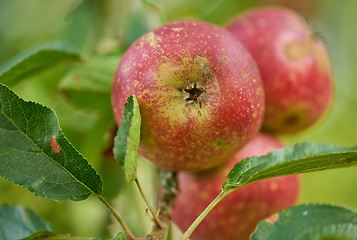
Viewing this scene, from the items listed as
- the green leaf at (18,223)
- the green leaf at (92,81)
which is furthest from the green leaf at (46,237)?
the green leaf at (92,81)

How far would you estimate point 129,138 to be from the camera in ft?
2.62

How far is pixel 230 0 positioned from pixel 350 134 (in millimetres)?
1314

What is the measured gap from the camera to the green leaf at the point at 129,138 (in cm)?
80

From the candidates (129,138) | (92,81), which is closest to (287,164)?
(129,138)

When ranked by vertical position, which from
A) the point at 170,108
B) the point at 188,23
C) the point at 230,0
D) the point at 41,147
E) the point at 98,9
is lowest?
the point at 41,147

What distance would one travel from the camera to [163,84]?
88cm

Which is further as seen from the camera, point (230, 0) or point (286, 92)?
point (230, 0)

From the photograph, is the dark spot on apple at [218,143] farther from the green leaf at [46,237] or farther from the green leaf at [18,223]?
the green leaf at [18,223]

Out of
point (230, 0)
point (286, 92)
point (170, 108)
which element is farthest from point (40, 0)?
point (170, 108)

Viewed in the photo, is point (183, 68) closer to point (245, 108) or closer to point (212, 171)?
point (245, 108)

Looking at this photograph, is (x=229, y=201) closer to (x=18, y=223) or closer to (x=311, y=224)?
(x=311, y=224)

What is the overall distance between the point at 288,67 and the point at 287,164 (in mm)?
545

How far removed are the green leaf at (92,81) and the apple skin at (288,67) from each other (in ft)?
1.50

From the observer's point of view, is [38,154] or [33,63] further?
[33,63]
